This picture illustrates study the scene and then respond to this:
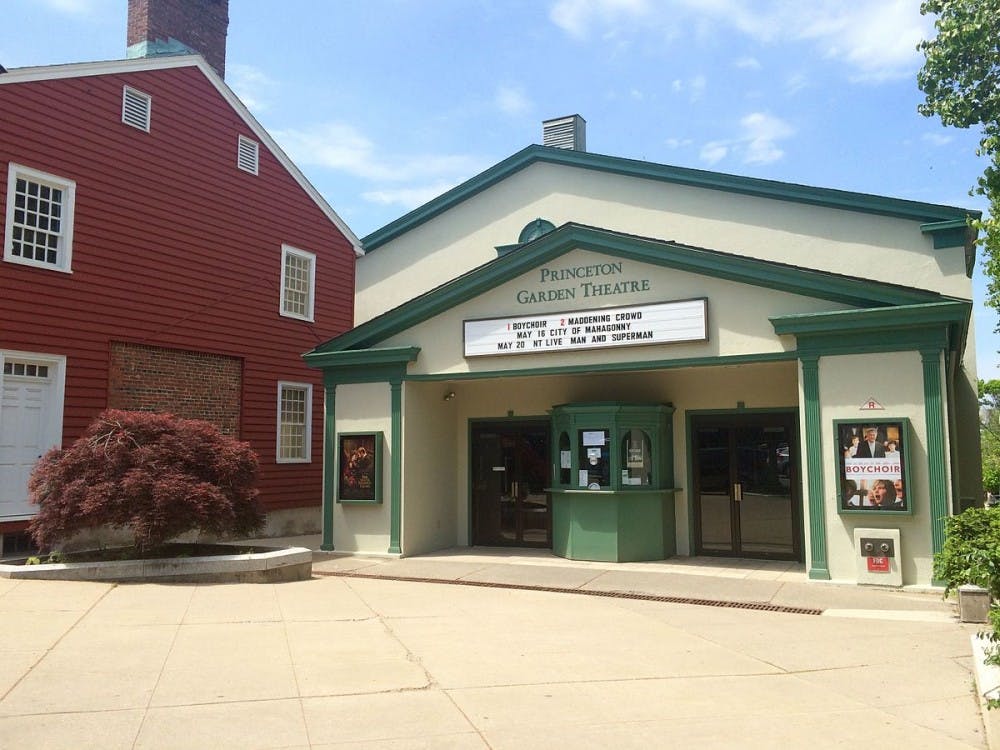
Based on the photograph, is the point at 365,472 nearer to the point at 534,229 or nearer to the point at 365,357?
the point at 365,357

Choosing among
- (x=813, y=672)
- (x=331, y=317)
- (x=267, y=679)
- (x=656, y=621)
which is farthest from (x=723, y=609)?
(x=331, y=317)

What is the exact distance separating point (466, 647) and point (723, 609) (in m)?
3.49

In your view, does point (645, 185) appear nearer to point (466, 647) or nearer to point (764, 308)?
point (764, 308)

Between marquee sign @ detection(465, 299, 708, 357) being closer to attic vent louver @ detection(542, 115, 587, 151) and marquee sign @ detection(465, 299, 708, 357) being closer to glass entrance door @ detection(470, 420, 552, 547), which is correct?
glass entrance door @ detection(470, 420, 552, 547)

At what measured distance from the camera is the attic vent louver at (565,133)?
19250mm

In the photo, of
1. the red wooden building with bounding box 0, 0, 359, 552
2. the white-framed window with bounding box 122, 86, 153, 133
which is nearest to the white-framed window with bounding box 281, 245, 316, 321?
the red wooden building with bounding box 0, 0, 359, 552

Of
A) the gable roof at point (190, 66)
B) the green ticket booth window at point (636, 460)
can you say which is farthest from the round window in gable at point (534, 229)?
the green ticket booth window at point (636, 460)

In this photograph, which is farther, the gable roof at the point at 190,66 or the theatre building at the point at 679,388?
the gable roof at the point at 190,66

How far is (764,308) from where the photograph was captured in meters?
11.1

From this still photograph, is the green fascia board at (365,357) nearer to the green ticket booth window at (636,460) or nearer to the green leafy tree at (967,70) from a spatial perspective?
the green ticket booth window at (636,460)

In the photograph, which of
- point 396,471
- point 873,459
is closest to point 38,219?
point 396,471

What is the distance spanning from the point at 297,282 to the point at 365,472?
6.72 metres

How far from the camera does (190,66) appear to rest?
644 inches

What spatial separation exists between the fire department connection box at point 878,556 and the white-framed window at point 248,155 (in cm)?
1395
